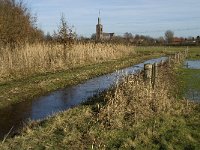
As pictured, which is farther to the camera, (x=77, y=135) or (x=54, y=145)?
(x=77, y=135)

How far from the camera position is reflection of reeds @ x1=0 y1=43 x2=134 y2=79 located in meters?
20.6

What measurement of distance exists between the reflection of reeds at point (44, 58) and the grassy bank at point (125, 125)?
10.0 meters

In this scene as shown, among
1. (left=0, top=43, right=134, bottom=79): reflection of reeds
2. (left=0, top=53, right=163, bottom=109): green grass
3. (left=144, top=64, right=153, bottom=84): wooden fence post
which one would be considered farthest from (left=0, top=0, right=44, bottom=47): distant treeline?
(left=144, top=64, right=153, bottom=84): wooden fence post

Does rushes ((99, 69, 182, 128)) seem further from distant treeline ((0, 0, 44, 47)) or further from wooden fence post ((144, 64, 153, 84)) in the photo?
distant treeline ((0, 0, 44, 47))

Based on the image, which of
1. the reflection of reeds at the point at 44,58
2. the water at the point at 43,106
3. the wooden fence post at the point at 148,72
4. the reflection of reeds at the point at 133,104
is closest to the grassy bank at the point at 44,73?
the reflection of reeds at the point at 44,58

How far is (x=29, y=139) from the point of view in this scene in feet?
25.9

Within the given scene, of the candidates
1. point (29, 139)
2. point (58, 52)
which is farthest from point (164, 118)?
point (58, 52)

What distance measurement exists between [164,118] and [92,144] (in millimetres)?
2991

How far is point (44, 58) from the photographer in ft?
79.3

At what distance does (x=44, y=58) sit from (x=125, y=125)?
1577cm

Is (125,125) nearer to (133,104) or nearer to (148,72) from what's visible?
(133,104)

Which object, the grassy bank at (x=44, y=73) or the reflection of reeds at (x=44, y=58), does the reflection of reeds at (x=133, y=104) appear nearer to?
the grassy bank at (x=44, y=73)

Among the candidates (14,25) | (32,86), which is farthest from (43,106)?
(14,25)

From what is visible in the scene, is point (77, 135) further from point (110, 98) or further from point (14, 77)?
point (14, 77)
